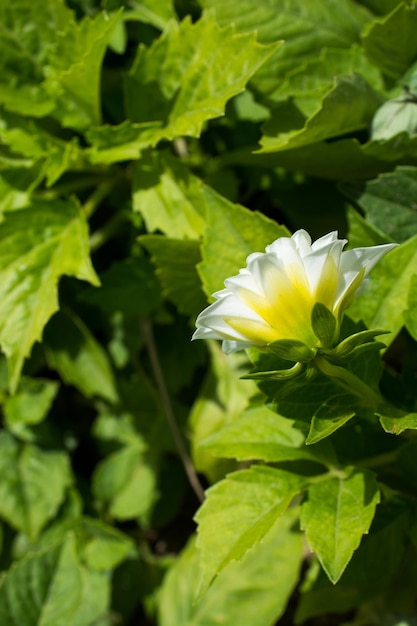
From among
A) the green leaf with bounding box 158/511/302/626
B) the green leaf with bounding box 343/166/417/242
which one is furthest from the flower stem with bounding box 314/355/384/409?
the green leaf with bounding box 158/511/302/626

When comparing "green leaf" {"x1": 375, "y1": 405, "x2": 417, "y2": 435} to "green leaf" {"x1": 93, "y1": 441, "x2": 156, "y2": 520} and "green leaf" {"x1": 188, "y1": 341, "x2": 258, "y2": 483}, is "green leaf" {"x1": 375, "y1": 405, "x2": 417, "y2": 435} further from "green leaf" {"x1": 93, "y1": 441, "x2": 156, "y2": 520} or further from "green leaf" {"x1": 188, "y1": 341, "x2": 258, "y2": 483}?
"green leaf" {"x1": 93, "y1": 441, "x2": 156, "y2": 520}

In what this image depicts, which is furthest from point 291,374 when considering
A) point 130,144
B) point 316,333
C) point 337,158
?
point 130,144

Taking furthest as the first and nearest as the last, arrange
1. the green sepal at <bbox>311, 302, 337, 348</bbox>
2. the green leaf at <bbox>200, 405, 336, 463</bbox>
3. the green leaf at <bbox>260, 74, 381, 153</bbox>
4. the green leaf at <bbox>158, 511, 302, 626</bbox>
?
the green leaf at <bbox>158, 511, 302, 626</bbox> → the green leaf at <bbox>260, 74, 381, 153</bbox> → the green leaf at <bbox>200, 405, 336, 463</bbox> → the green sepal at <bbox>311, 302, 337, 348</bbox>

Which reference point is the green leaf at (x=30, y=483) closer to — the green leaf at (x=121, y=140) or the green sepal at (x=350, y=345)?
the green leaf at (x=121, y=140)

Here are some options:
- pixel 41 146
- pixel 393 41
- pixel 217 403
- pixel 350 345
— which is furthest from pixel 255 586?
pixel 393 41

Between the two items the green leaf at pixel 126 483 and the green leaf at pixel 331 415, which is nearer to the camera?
the green leaf at pixel 331 415

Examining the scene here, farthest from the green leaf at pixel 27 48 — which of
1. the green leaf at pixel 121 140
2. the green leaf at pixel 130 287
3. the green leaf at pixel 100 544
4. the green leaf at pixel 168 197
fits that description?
the green leaf at pixel 100 544

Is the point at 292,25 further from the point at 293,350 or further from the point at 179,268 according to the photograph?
the point at 293,350

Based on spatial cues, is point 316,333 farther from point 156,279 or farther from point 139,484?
point 139,484
